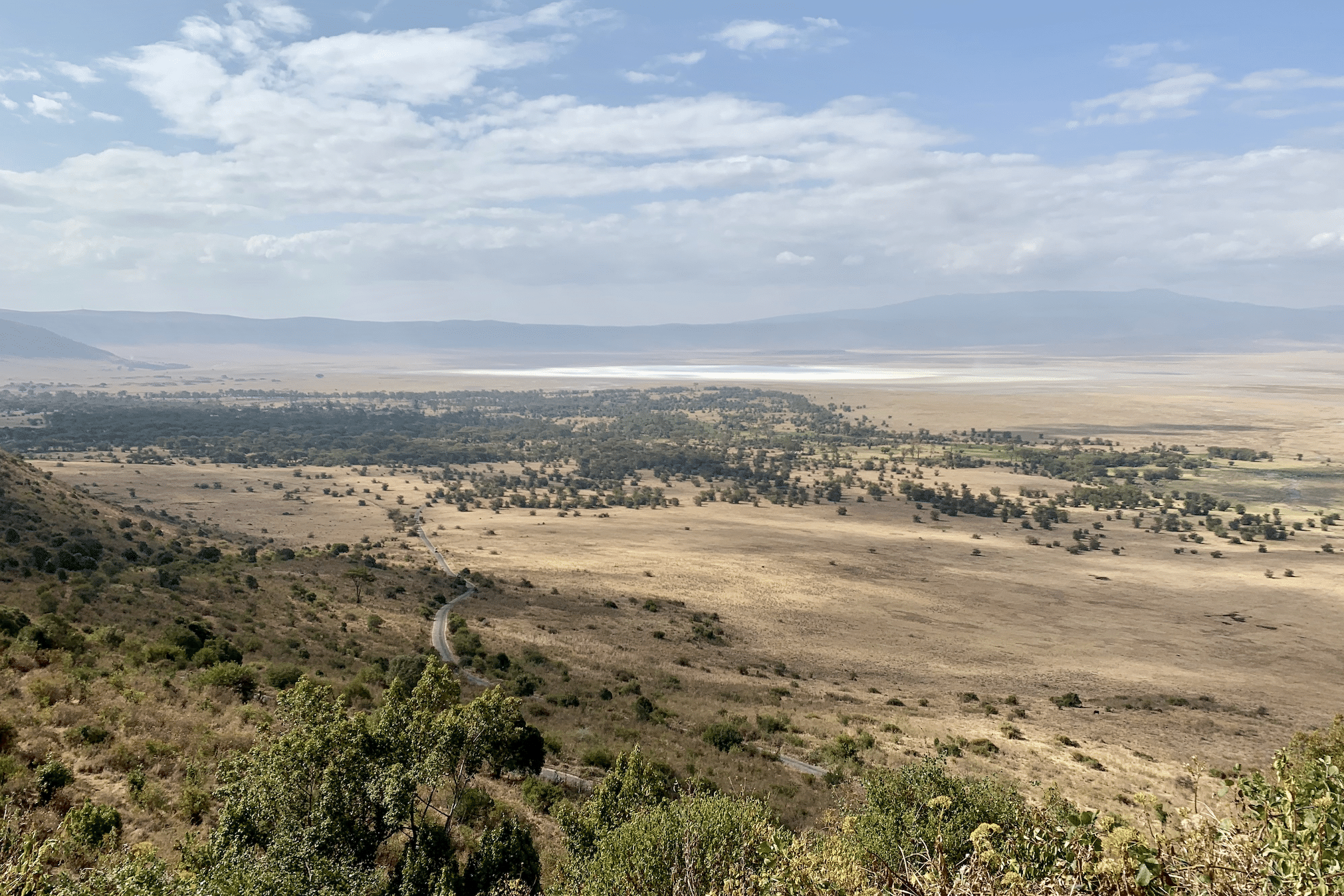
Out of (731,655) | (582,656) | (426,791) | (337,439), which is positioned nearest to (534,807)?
(426,791)

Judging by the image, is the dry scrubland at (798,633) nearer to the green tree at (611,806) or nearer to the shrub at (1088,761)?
the shrub at (1088,761)

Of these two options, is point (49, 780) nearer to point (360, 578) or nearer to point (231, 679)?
point (231, 679)

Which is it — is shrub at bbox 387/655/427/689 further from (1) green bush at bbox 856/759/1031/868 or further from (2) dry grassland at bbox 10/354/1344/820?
(1) green bush at bbox 856/759/1031/868

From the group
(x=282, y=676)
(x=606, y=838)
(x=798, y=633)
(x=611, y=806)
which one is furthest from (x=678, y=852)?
(x=798, y=633)

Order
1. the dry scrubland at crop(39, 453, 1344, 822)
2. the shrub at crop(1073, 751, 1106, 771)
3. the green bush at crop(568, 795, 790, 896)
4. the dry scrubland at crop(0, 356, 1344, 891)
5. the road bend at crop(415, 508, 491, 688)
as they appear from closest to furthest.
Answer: the green bush at crop(568, 795, 790, 896)
the dry scrubland at crop(0, 356, 1344, 891)
the shrub at crop(1073, 751, 1106, 771)
the dry scrubland at crop(39, 453, 1344, 822)
the road bend at crop(415, 508, 491, 688)

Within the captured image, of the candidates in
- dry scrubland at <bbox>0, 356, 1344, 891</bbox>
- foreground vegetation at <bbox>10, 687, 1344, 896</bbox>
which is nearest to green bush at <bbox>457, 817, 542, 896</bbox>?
foreground vegetation at <bbox>10, 687, 1344, 896</bbox>

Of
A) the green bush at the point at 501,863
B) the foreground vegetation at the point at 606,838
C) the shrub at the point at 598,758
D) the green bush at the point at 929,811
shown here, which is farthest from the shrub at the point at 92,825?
the green bush at the point at 929,811

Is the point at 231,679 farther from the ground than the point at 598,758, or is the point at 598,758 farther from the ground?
the point at 231,679
